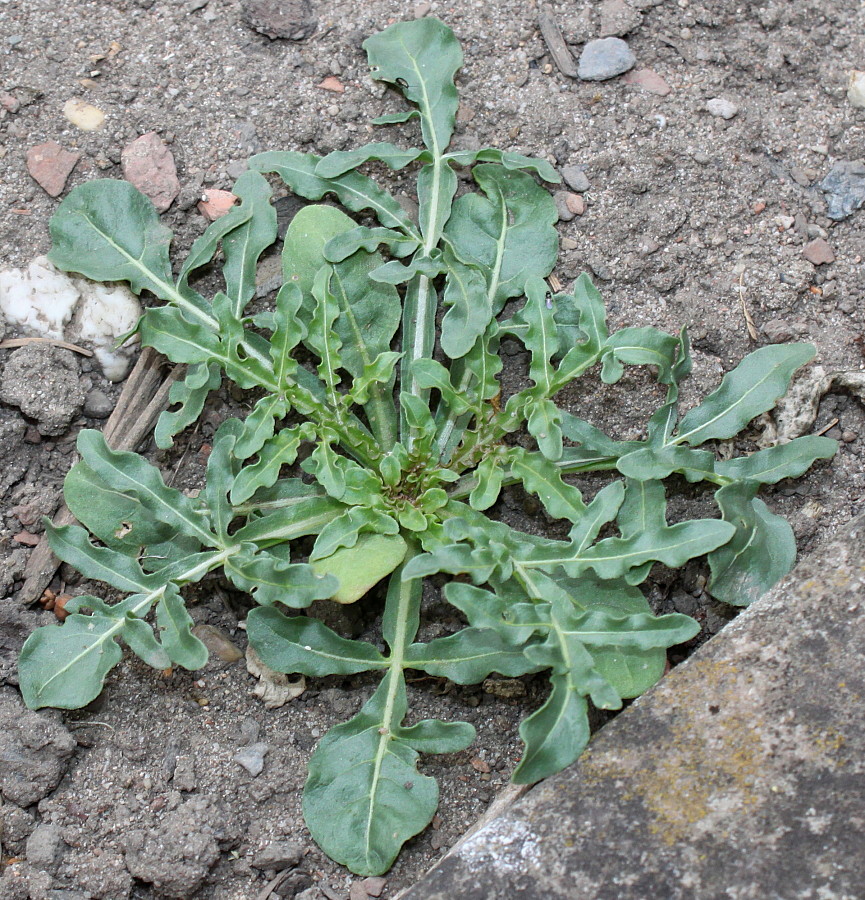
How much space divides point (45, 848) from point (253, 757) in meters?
0.60

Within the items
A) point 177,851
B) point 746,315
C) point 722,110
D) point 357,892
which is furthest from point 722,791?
point 722,110

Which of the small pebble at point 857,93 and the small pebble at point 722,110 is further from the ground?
the small pebble at point 857,93

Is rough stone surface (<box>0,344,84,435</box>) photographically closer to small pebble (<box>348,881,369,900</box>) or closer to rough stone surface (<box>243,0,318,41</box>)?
rough stone surface (<box>243,0,318,41</box>)

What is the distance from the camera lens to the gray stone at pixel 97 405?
10.2ft

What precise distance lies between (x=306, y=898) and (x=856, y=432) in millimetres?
2240

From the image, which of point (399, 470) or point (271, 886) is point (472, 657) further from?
point (271, 886)

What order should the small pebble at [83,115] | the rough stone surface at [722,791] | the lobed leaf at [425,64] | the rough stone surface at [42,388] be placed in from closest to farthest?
the rough stone surface at [722,791], the rough stone surface at [42,388], the lobed leaf at [425,64], the small pebble at [83,115]

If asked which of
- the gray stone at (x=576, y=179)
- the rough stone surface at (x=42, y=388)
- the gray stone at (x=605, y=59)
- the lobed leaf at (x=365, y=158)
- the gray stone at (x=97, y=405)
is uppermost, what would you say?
the gray stone at (x=605, y=59)

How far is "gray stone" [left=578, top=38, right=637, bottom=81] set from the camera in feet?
11.4

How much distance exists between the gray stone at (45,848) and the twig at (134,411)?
725mm

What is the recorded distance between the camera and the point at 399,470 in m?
2.83

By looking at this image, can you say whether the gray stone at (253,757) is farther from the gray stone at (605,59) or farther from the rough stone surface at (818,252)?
the gray stone at (605,59)

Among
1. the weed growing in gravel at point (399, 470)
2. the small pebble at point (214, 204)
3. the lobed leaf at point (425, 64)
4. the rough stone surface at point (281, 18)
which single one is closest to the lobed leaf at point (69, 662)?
the weed growing in gravel at point (399, 470)

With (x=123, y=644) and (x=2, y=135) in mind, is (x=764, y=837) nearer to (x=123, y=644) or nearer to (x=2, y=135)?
(x=123, y=644)
